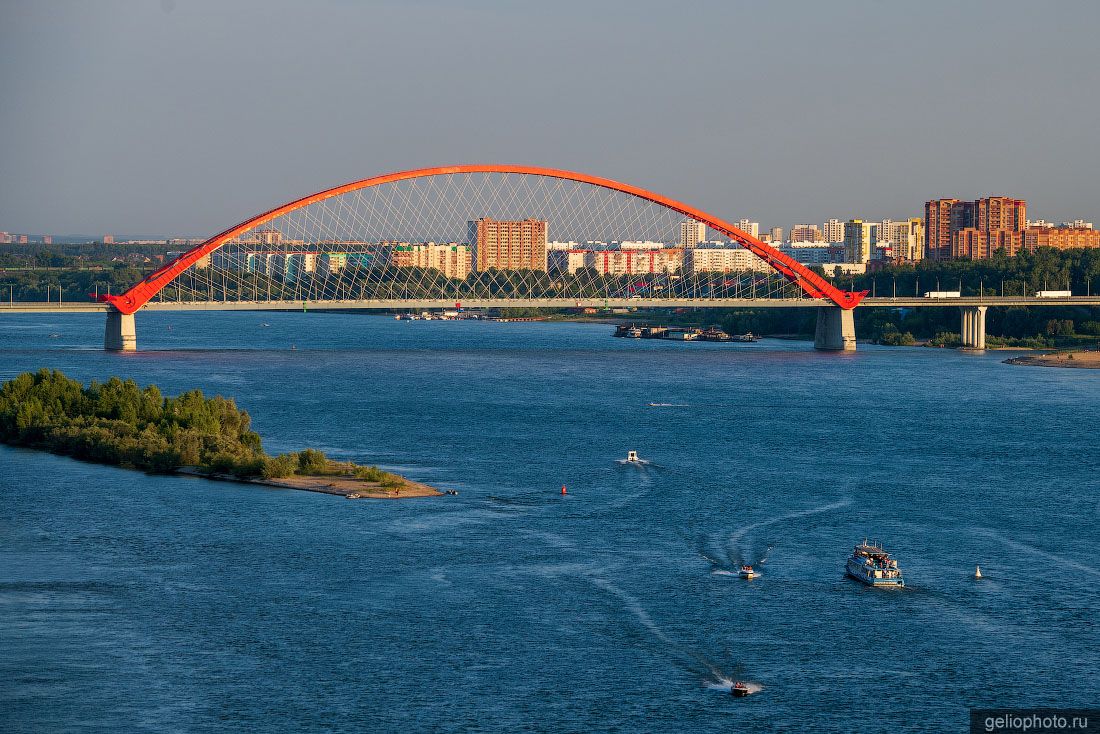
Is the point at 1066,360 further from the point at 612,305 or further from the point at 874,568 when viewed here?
the point at 874,568

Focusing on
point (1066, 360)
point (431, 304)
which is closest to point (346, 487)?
point (431, 304)

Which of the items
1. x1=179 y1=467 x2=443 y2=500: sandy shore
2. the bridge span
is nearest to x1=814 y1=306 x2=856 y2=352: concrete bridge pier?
the bridge span

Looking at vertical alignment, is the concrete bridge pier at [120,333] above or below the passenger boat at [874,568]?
above

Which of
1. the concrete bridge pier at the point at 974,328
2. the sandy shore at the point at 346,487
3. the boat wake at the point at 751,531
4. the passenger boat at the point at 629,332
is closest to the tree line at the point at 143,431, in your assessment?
the sandy shore at the point at 346,487

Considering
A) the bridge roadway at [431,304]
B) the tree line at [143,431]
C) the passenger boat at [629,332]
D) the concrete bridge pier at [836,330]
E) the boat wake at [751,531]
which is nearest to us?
the boat wake at [751,531]

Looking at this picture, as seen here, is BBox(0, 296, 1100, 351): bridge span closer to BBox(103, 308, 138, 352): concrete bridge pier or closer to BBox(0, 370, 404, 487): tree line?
BBox(103, 308, 138, 352): concrete bridge pier

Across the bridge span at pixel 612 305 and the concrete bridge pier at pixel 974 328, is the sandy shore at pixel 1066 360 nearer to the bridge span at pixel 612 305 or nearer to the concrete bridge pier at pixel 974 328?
the bridge span at pixel 612 305

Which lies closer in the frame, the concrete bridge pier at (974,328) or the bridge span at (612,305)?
the bridge span at (612,305)
